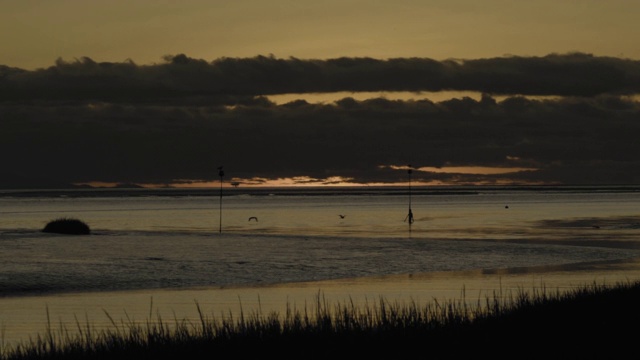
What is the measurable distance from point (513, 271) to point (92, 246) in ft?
84.5

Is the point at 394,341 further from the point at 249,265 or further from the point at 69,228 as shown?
the point at 69,228

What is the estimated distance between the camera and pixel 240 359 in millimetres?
15164

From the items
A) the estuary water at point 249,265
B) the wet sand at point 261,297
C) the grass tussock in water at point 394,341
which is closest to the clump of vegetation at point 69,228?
the estuary water at point 249,265

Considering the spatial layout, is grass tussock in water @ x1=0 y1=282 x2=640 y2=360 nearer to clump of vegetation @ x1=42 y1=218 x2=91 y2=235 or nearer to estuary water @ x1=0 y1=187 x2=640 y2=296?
estuary water @ x1=0 y1=187 x2=640 y2=296

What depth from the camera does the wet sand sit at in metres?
23.7

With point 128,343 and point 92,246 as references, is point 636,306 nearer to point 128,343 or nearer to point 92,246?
point 128,343

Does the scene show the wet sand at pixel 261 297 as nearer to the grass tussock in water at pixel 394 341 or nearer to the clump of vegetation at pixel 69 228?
the grass tussock in water at pixel 394 341

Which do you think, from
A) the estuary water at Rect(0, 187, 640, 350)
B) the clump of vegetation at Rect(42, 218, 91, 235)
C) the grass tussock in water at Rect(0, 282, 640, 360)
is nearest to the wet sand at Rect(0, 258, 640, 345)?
the estuary water at Rect(0, 187, 640, 350)

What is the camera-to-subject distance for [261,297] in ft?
95.2

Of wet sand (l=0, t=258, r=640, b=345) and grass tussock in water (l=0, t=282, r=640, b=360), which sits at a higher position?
grass tussock in water (l=0, t=282, r=640, b=360)

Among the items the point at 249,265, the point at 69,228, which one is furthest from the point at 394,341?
the point at 69,228

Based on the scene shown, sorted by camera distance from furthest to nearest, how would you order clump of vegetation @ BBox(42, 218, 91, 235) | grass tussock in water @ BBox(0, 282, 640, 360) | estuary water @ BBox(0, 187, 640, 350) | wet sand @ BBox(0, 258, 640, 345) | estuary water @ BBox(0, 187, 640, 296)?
clump of vegetation @ BBox(42, 218, 91, 235) < estuary water @ BBox(0, 187, 640, 296) < estuary water @ BBox(0, 187, 640, 350) < wet sand @ BBox(0, 258, 640, 345) < grass tussock in water @ BBox(0, 282, 640, 360)

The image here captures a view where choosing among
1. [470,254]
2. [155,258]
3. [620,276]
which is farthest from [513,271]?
[155,258]

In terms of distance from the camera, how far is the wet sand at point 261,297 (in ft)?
77.9
